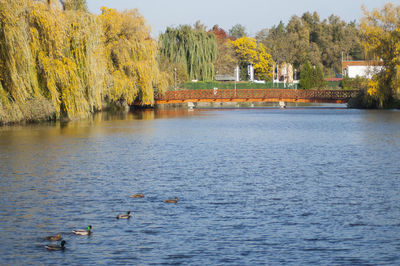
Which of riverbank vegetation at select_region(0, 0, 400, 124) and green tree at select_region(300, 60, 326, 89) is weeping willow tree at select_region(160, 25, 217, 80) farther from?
green tree at select_region(300, 60, 326, 89)

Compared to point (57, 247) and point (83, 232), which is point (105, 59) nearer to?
point (83, 232)

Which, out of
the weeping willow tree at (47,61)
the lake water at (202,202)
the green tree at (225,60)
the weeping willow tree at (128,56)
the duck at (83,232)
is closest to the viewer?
the lake water at (202,202)

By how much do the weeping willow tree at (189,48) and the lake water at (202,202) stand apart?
63.0m

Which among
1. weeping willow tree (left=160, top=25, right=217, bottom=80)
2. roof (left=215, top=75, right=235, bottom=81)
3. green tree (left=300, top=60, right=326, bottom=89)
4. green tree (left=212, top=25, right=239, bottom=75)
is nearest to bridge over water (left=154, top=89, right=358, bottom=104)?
weeping willow tree (left=160, top=25, right=217, bottom=80)

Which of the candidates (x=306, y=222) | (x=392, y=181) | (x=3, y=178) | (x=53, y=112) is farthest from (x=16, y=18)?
(x=306, y=222)

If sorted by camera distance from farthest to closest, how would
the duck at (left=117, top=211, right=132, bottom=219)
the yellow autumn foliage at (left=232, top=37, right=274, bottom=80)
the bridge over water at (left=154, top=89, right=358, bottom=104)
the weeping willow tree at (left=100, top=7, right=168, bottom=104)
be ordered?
the yellow autumn foliage at (left=232, top=37, right=274, bottom=80), the bridge over water at (left=154, top=89, right=358, bottom=104), the weeping willow tree at (left=100, top=7, right=168, bottom=104), the duck at (left=117, top=211, right=132, bottom=219)

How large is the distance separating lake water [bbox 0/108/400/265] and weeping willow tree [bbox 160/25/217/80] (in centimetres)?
6304

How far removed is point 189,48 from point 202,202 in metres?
82.3

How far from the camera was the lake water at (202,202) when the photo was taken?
14.5m

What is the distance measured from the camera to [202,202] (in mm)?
19750

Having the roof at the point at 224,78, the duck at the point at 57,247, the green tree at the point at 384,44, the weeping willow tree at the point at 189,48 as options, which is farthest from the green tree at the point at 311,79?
the duck at the point at 57,247

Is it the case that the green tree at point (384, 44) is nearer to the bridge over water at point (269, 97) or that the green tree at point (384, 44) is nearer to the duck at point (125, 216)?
the bridge over water at point (269, 97)

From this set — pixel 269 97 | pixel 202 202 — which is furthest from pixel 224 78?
pixel 202 202

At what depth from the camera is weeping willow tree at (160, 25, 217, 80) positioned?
10075 centimetres
